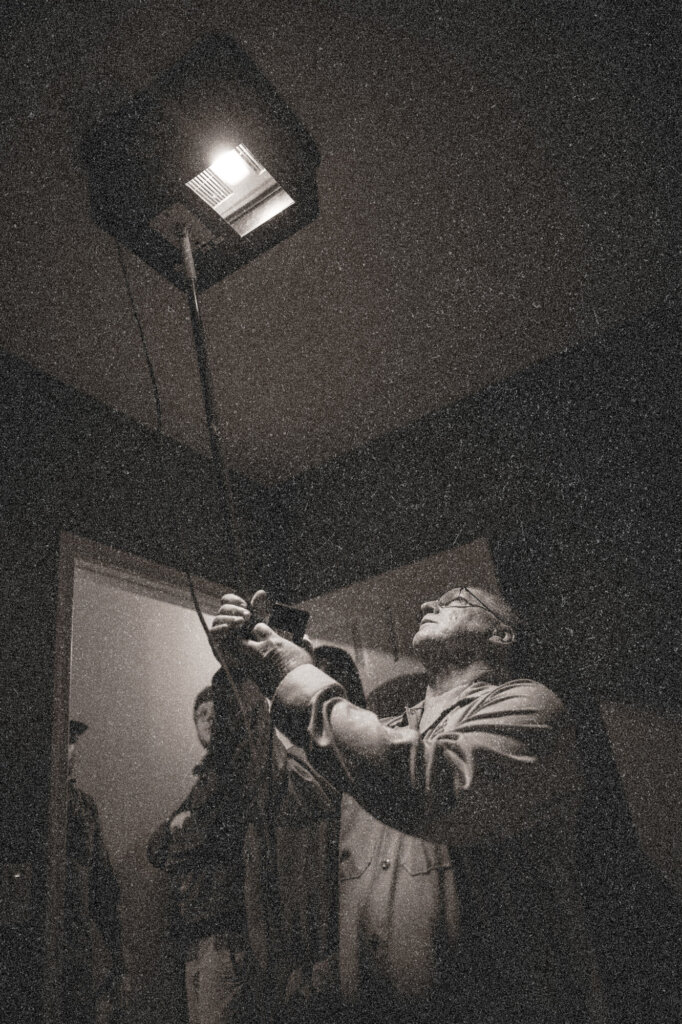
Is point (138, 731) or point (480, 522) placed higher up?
point (480, 522)

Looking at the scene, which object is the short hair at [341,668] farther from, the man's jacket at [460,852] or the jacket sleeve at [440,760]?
the jacket sleeve at [440,760]

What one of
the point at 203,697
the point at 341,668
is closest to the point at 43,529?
the point at 203,697

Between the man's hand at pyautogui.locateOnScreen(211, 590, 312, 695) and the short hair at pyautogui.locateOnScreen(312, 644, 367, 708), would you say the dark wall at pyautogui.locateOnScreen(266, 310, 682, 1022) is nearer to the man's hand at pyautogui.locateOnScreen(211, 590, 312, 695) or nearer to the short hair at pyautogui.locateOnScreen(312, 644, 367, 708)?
the short hair at pyautogui.locateOnScreen(312, 644, 367, 708)

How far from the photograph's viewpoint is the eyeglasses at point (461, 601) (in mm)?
1808

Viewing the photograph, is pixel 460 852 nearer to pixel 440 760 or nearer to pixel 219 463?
pixel 440 760

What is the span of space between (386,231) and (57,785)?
1.51 metres

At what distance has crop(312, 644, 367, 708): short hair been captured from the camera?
1.92 m

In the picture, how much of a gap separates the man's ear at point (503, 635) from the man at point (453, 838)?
0.03 m

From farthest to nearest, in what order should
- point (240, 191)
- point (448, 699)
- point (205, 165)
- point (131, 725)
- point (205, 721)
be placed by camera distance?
point (205, 721)
point (131, 725)
point (448, 699)
point (240, 191)
point (205, 165)

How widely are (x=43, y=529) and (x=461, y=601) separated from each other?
1111 millimetres

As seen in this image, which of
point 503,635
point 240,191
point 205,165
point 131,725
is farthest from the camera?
point 131,725

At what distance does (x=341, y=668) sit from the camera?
78.2 inches

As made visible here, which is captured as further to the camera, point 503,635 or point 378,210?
point 503,635

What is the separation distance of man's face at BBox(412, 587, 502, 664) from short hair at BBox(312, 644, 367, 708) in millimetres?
237
